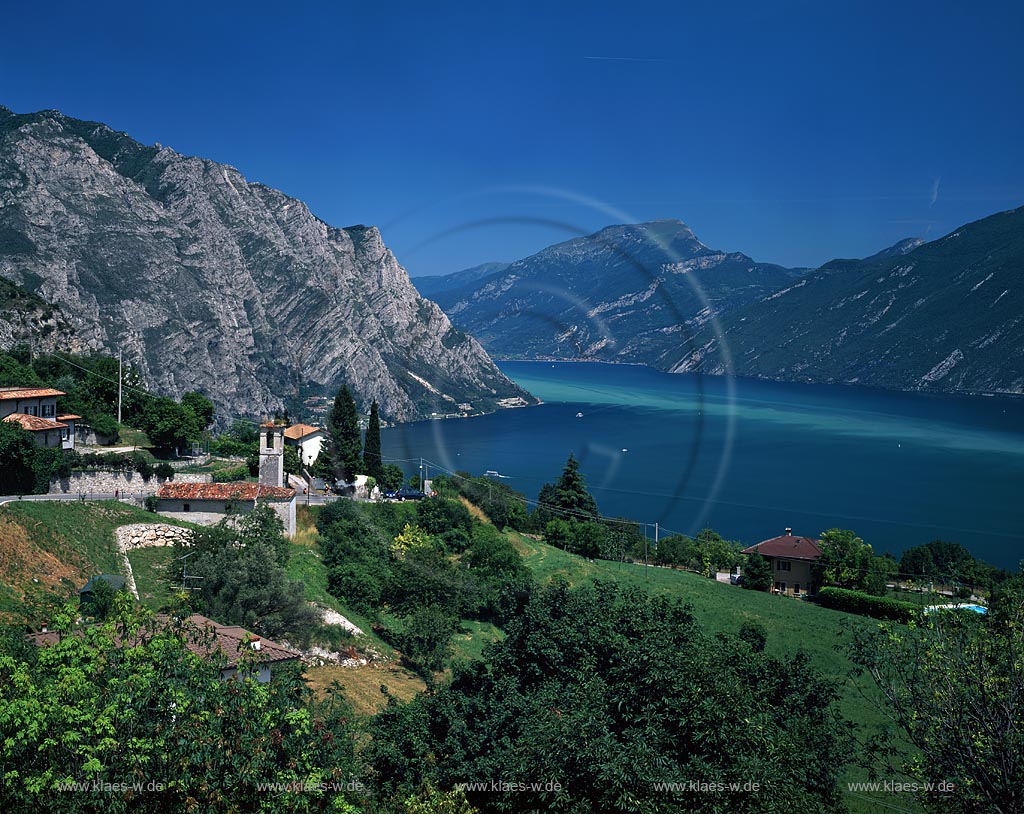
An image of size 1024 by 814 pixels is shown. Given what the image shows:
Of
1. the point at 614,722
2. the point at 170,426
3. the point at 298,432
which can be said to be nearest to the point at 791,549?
the point at 298,432

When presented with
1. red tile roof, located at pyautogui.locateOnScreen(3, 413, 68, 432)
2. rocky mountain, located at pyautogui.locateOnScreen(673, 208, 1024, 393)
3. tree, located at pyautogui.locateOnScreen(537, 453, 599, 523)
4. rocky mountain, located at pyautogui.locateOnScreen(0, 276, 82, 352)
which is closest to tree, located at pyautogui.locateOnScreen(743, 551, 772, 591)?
tree, located at pyautogui.locateOnScreen(537, 453, 599, 523)

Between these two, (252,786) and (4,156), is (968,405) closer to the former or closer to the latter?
(4,156)

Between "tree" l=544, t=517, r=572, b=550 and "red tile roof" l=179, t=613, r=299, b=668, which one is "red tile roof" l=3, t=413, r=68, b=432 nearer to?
"red tile roof" l=179, t=613, r=299, b=668

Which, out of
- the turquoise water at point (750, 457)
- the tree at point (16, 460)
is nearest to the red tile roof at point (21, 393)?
the tree at point (16, 460)

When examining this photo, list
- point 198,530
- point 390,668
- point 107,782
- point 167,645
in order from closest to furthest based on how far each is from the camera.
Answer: point 107,782 → point 167,645 → point 390,668 → point 198,530

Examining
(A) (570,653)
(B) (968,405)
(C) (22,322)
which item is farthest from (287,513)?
(B) (968,405)

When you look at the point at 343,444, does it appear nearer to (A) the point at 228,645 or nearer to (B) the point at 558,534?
(B) the point at 558,534
